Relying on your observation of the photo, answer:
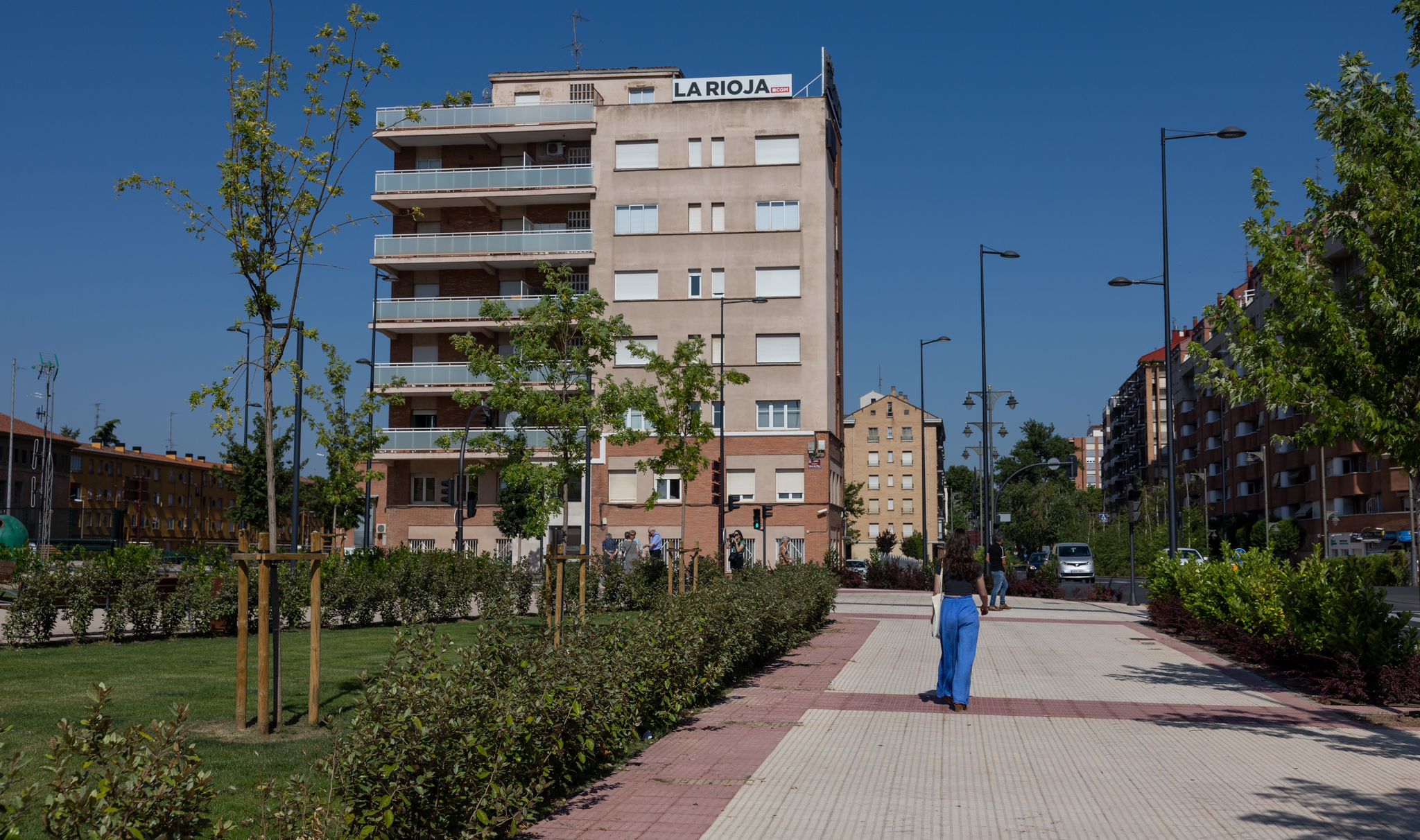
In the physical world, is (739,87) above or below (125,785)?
above

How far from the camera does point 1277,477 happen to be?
7919 cm

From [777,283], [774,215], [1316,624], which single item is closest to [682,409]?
[1316,624]

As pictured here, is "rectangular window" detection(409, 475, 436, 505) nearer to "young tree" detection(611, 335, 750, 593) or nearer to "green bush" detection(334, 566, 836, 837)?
"young tree" detection(611, 335, 750, 593)

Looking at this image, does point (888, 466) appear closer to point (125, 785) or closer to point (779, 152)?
point (779, 152)

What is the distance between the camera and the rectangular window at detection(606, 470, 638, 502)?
5181 cm

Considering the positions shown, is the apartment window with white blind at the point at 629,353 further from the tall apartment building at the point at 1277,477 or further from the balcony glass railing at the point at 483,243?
the tall apartment building at the point at 1277,477

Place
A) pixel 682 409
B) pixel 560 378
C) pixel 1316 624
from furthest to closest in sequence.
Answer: pixel 682 409 < pixel 560 378 < pixel 1316 624

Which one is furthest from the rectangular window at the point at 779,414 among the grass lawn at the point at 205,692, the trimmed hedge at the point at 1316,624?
the grass lawn at the point at 205,692

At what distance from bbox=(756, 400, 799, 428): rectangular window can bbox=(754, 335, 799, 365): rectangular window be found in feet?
5.63

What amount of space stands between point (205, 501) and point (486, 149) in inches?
3556

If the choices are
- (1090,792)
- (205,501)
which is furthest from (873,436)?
(1090,792)

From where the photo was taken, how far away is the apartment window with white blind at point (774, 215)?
170 feet

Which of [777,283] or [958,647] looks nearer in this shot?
[958,647]

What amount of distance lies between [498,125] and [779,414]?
17.3m
